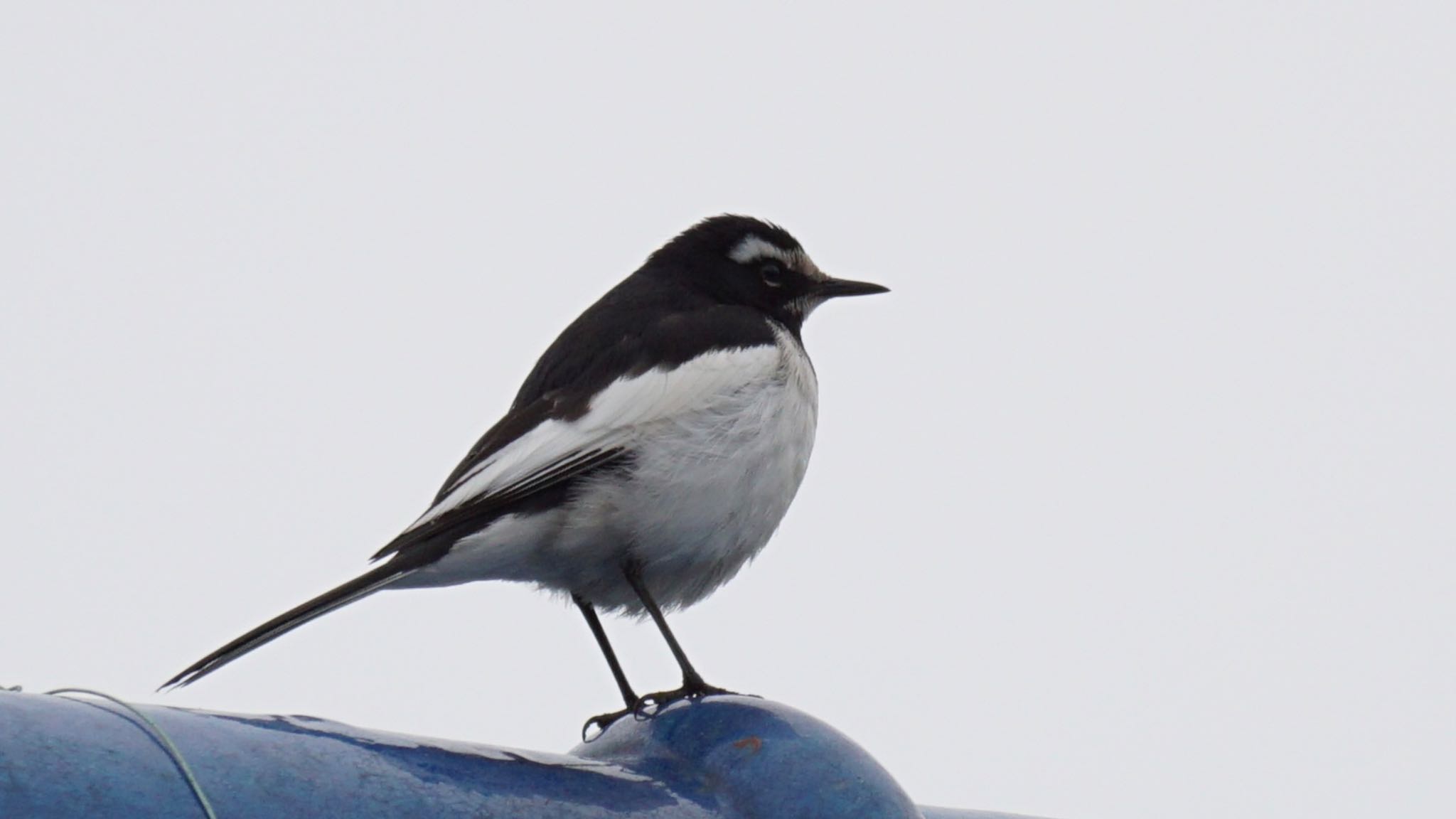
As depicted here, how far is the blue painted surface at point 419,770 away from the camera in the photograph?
2.72 metres

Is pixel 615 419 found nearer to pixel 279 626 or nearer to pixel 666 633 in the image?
pixel 666 633

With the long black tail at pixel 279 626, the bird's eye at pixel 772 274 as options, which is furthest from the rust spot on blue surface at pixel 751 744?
the bird's eye at pixel 772 274

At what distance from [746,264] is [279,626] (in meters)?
2.96

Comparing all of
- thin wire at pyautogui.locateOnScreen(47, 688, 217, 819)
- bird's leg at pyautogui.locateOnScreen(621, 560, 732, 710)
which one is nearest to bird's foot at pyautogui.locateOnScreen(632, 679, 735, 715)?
bird's leg at pyautogui.locateOnScreen(621, 560, 732, 710)

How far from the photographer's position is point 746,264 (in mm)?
6703

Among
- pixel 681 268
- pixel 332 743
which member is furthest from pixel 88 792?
pixel 681 268

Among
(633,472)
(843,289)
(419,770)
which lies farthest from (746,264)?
(419,770)

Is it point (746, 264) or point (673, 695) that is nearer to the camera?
point (673, 695)

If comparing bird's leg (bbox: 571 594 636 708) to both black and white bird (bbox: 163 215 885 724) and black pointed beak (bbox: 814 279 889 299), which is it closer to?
black and white bird (bbox: 163 215 885 724)

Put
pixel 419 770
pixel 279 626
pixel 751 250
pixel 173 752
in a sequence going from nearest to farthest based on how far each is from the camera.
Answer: pixel 173 752 < pixel 419 770 < pixel 279 626 < pixel 751 250

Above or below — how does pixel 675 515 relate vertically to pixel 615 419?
below

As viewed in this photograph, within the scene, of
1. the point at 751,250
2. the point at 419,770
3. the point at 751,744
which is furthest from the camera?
the point at 751,250

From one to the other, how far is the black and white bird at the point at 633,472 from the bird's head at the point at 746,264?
49 cm

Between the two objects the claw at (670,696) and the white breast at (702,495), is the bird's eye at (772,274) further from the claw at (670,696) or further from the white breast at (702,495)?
the claw at (670,696)
